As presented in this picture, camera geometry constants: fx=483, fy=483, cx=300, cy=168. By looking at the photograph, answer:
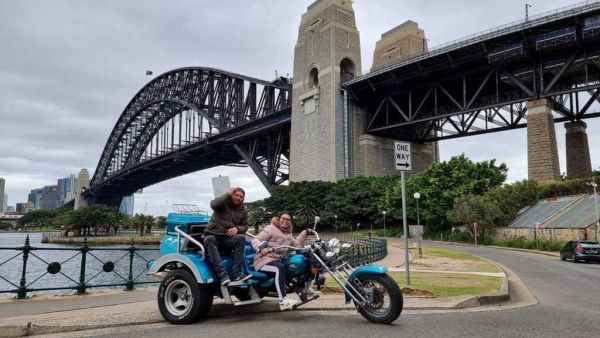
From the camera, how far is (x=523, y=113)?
56906mm

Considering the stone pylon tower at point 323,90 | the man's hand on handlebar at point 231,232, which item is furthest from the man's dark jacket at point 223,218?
the stone pylon tower at point 323,90

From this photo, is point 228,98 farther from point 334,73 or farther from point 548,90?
point 548,90

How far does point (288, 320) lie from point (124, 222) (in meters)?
119

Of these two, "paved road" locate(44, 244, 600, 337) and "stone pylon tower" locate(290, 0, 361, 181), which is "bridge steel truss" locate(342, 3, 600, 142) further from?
"paved road" locate(44, 244, 600, 337)

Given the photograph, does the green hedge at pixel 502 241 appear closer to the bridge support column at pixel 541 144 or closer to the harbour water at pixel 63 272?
the bridge support column at pixel 541 144

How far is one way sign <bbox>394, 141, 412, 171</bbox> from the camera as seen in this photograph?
1039 cm

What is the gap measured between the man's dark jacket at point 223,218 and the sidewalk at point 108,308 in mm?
1499

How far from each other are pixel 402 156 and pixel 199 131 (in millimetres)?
85655

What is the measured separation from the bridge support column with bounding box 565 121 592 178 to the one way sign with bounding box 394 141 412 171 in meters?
46.5

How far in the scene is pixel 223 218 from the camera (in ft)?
22.3

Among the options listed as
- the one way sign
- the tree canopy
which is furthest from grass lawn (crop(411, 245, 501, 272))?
the tree canopy

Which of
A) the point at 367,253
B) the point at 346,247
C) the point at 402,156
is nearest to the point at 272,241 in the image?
the point at 346,247

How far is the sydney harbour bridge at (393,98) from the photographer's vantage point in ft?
147

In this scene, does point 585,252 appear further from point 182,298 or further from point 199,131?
point 199,131
